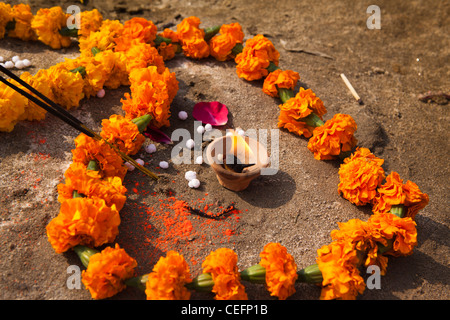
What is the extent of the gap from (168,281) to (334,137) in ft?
7.70

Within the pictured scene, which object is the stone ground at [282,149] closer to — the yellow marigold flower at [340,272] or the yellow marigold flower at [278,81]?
the yellow marigold flower at [278,81]

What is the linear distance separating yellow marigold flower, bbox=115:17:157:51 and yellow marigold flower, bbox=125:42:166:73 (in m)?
0.19

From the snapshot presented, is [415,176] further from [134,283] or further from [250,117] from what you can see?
[134,283]

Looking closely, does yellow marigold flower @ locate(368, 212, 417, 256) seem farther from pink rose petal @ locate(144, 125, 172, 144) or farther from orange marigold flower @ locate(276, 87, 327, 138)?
pink rose petal @ locate(144, 125, 172, 144)

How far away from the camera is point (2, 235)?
3.45 meters

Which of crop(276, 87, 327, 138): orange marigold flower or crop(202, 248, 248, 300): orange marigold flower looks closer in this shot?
crop(202, 248, 248, 300): orange marigold flower

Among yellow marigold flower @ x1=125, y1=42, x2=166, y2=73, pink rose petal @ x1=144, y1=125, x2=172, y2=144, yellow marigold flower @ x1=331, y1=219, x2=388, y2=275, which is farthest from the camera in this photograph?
yellow marigold flower @ x1=125, y1=42, x2=166, y2=73

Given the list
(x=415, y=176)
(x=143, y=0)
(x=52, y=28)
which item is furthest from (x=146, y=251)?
(x=143, y=0)

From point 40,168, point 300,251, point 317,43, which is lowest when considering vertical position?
point 300,251

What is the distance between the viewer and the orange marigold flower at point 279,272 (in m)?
3.11

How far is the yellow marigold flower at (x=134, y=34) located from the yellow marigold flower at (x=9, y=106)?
1509 mm

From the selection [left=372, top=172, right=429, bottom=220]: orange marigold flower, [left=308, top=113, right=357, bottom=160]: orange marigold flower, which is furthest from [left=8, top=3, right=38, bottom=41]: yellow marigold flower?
[left=372, top=172, right=429, bottom=220]: orange marigold flower

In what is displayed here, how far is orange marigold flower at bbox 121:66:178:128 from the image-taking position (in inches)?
172

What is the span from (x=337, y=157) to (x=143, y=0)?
454cm
